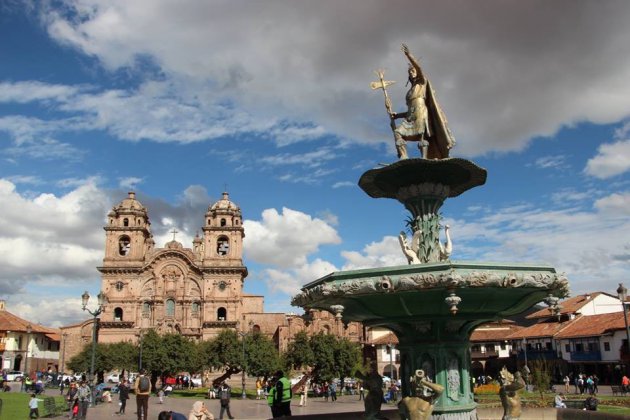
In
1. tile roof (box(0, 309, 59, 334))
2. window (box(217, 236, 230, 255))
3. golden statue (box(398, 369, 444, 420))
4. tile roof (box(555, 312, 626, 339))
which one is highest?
window (box(217, 236, 230, 255))

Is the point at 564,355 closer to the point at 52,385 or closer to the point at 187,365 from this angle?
the point at 187,365

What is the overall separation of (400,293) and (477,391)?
80.2 feet

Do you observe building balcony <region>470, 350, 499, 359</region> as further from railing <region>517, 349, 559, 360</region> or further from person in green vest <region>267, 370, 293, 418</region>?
person in green vest <region>267, 370, 293, 418</region>

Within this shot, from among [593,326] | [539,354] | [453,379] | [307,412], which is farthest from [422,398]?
[539,354]

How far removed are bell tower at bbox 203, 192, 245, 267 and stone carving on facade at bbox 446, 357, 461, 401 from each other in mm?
53173

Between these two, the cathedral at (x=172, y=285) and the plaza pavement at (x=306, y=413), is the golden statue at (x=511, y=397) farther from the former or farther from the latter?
the cathedral at (x=172, y=285)

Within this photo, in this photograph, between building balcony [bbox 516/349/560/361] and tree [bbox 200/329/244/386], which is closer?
tree [bbox 200/329/244/386]

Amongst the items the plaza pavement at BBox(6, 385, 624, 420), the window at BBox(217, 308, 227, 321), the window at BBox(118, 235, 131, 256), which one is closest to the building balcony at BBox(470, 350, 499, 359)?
the plaza pavement at BBox(6, 385, 624, 420)

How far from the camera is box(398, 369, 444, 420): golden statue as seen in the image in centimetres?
663

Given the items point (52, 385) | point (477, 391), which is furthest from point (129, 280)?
point (477, 391)

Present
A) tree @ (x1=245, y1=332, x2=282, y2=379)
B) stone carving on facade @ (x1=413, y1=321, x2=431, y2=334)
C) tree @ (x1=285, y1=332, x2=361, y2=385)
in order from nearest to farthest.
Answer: stone carving on facade @ (x1=413, y1=321, x2=431, y2=334)
tree @ (x1=285, y1=332, x2=361, y2=385)
tree @ (x1=245, y1=332, x2=282, y2=379)

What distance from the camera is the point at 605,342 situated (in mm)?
37438

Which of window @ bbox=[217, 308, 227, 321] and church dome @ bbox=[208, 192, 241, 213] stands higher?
church dome @ bbox=[208, 192, 241, 213]

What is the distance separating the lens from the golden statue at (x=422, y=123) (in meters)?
9.18
